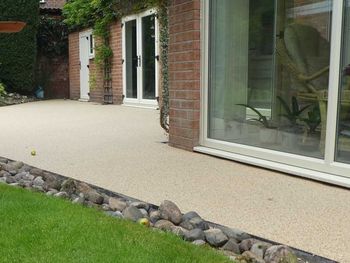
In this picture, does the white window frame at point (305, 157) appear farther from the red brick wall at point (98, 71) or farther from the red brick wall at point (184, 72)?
the red brick wall at point (98, 71)

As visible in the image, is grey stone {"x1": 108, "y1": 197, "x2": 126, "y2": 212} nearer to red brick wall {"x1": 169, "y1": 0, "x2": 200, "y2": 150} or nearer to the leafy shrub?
red brick wall {"x1": 169, "y1": 0, "x2": 200, "y2": 150}

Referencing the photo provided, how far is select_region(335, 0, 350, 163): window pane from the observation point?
3.27 meters

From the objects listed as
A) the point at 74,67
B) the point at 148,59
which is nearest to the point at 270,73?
the point at 148,59

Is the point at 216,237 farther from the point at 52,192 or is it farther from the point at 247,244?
the point at 52,192

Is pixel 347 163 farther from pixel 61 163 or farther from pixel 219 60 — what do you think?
pixel 61 163

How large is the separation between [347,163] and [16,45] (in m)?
12.3

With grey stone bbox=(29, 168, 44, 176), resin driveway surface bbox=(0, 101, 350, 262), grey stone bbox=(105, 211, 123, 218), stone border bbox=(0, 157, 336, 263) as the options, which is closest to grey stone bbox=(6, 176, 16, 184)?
stone border bbox=(0, 157, 336, 263)

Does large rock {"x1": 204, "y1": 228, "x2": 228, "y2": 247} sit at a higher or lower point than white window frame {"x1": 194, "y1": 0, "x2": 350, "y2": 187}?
lower

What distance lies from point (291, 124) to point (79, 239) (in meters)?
2.23

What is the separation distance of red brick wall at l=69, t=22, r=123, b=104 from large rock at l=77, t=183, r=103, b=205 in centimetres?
829

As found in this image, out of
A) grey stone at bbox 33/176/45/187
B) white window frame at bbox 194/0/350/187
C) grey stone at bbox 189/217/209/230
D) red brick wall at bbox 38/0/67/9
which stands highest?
red brick wall at bbox 38/0/67/9

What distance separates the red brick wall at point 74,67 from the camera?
1455cm

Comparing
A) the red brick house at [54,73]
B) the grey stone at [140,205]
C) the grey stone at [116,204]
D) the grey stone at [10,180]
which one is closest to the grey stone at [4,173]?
the grey stone at [10,180]

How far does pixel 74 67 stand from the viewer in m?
14.9
